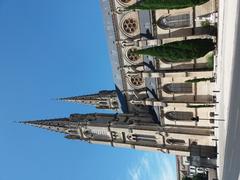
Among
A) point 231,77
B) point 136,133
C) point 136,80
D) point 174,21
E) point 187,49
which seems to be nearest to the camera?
point 231,77

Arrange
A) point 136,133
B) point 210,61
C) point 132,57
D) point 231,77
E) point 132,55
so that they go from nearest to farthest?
1. point 231,77
2. point 210,61
3. point 136,133
4. point 132,55
5. point 132,57

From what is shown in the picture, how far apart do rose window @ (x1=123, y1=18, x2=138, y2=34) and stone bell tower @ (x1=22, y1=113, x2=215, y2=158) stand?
9.19m

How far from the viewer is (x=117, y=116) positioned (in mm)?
43406

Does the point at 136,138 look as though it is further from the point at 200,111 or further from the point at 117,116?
the point at 200,111

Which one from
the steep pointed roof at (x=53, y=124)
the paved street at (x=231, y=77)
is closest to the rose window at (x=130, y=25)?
the paved street at (x=231, y=77)

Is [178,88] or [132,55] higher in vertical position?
[132,55]

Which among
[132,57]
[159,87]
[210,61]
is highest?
[210,61]

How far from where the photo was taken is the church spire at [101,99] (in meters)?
47.2

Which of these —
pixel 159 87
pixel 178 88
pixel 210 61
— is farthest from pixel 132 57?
pixel 210 61

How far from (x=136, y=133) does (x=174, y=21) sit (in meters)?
11.9

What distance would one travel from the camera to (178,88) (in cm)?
3738

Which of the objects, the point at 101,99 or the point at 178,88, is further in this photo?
the point at 101,99

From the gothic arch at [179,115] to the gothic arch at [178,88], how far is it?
79.5 inches

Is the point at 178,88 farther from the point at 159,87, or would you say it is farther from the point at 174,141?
the point at 174,141
